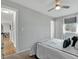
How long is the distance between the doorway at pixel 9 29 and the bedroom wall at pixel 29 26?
26 centimetres

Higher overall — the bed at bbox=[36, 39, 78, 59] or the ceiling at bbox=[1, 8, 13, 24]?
the ceiling at bbox=[1, 8, 13, 24]

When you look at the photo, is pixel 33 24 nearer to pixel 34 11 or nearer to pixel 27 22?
pixel 27 22

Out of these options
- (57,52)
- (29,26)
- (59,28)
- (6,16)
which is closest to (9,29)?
(6,16)

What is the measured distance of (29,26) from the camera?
515 cm

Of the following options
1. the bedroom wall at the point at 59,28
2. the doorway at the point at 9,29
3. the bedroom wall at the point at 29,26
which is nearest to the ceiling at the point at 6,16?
the doorway at the point at 9,29

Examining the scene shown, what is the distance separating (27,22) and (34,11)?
2.95ft

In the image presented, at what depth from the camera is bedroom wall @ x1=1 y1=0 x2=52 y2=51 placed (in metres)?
4.56

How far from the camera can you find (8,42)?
191 inches

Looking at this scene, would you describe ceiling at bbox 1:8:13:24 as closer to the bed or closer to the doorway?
the doorway

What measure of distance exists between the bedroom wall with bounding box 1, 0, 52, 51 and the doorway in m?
0.26

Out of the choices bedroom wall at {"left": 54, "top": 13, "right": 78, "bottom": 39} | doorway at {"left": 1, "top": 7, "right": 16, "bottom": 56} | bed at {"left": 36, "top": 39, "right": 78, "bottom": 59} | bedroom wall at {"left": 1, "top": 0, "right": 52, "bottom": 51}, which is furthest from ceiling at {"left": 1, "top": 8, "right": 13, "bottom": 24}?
bedroom wall at {"left": 54, "top": 13, "right": 78, "bottom": 39}

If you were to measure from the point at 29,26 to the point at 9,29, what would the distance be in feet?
3.94

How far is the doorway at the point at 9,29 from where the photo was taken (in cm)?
422

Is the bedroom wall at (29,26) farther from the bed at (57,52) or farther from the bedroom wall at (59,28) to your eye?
the bed at (57,52)
